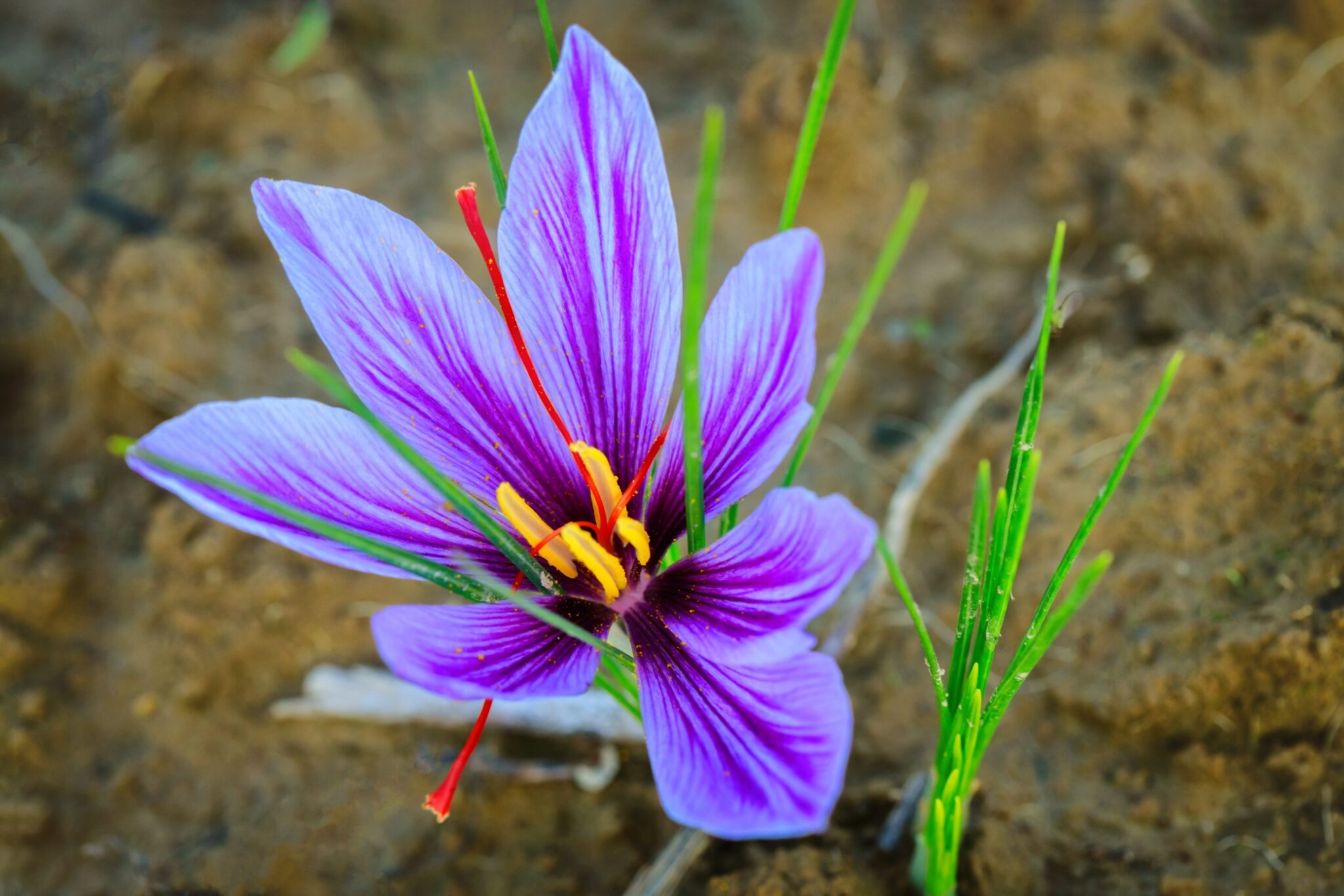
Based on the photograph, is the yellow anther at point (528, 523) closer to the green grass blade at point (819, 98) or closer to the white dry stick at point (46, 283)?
the green grass blade at point (819, 98)

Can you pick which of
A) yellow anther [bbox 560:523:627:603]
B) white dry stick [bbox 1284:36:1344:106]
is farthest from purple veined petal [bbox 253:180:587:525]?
white dry stick [bbox 1284:36:1344:106]

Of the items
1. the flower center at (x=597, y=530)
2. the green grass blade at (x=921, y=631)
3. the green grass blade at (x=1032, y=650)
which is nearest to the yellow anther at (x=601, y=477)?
the flower center at (x=597, y=530)

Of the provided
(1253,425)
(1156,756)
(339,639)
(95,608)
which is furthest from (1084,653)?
(95,608)

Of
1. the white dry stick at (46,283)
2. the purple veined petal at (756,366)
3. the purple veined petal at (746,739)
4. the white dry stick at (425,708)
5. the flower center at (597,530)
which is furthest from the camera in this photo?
the white dry stick at (46,283)

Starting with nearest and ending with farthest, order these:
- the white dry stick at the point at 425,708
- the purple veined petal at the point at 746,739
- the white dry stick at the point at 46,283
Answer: the purple veined petal at the point at 746,739
the white dry stick at the point at 425,708
the white dry stick at the point at 46,283

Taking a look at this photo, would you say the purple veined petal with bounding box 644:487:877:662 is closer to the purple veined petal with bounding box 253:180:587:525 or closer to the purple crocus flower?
the purple crocus flower

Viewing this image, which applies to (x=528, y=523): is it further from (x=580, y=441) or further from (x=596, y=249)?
(x=596, y=249)
